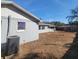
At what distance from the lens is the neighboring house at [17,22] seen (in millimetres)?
6904

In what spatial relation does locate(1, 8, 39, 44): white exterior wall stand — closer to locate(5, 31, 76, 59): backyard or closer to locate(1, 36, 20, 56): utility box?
locate(5, 31, 76, 59): backyard

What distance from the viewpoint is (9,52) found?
5344mm

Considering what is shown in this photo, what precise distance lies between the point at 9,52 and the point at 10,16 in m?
2.54

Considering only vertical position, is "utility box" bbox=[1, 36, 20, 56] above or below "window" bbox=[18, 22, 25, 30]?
below

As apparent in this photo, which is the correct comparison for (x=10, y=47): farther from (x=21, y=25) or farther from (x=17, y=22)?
(x=21, y=25)

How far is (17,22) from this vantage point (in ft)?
27.4

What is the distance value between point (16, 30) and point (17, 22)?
1.49 ft

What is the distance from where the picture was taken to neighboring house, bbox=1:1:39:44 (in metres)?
6.90

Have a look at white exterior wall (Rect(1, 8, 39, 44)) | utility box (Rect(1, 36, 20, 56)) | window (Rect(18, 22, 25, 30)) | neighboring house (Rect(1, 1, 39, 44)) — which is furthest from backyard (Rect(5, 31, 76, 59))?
window (Rect(18, 22, 25, 30))

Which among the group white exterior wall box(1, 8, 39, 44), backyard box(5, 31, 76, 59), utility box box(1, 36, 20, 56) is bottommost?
backyard box(5, 31, 76, 59)

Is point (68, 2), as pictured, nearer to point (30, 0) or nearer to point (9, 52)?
point (30, 0)

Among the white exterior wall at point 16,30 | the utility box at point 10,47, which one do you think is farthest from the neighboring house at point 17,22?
the utility box at point 10,47

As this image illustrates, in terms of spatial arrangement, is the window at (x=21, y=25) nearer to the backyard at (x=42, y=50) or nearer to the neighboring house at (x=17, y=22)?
the neighboring house at (x=17, y=22)

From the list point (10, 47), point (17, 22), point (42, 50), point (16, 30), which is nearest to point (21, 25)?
point (17, 22)
